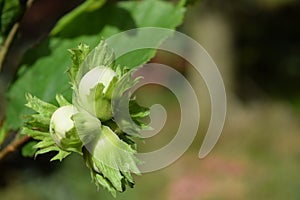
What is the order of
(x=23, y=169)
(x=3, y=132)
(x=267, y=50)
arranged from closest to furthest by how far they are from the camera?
1. (x=3, y=132)
2. (x=23, y=169)
3. (x=267, y=50)

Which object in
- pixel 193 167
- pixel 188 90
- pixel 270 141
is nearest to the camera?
pixel 193 167

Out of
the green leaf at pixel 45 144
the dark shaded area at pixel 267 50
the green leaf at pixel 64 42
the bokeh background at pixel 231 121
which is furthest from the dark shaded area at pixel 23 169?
the green leaf at pixel 45 144

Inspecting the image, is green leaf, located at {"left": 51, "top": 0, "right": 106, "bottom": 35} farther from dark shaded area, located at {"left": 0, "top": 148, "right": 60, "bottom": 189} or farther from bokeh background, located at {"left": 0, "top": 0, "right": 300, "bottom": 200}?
dark shaded area, located at {"left": 0, "top": 148, "right": 60, "bottom": 189}

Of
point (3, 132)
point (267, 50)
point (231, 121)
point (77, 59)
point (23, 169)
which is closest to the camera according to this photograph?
point (77, 59)

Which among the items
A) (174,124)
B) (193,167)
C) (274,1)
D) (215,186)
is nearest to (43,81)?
(215,186)

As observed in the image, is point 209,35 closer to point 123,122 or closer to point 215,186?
point 215,186

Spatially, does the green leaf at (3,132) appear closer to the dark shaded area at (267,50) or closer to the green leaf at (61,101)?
the green leaf at (61,101)

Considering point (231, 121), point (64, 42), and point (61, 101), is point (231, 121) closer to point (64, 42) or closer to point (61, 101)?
point (64, 42)

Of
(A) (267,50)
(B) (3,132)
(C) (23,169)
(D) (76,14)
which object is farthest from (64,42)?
(A) (267,50)
